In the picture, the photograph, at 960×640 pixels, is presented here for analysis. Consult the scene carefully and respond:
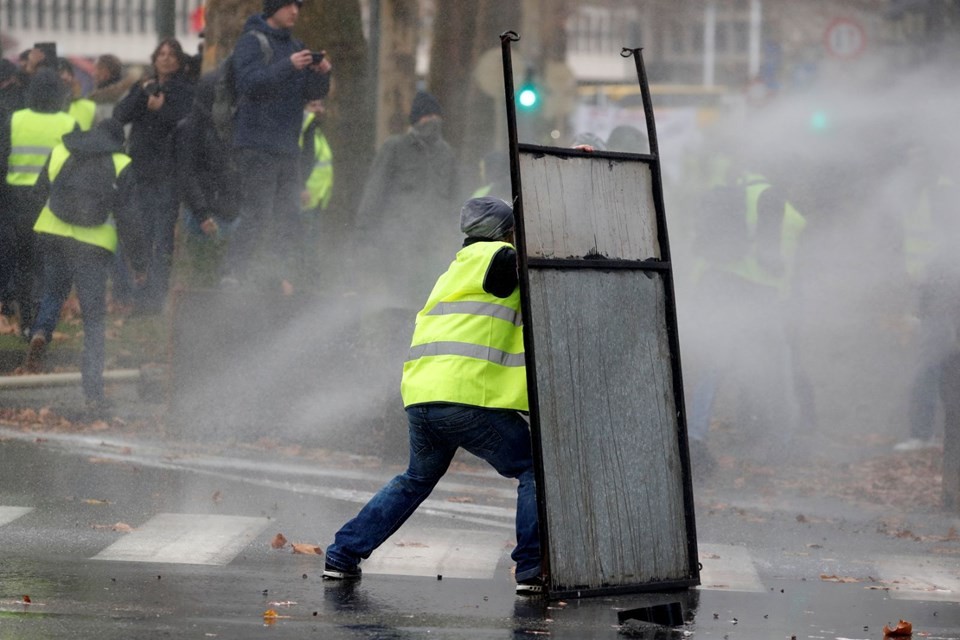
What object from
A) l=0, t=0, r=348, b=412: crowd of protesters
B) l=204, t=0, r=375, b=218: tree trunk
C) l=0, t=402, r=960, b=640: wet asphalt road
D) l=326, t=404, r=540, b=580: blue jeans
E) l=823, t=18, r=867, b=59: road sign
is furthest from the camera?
l=823, t=18, r=867, b=59: road sign

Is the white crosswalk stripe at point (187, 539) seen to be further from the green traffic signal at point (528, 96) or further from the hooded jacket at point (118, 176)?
the green traffic signal at point (528, 96)

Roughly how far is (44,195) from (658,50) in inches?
2315

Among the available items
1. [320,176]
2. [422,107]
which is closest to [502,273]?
[422,107]

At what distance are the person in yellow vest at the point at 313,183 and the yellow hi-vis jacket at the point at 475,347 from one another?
7.06m

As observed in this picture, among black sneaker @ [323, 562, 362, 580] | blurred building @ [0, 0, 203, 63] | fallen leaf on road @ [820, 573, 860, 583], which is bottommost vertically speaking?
fallen leaf on road @ [820, 573, 860, 583]

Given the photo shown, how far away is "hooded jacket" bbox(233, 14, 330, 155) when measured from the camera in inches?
526

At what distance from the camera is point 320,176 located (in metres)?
15.6

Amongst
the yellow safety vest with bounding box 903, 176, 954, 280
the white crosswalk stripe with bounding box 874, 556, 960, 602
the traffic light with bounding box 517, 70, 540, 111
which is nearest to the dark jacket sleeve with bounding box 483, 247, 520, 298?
the white crosswalk stripe with bounding box 874, 556, 960, 602

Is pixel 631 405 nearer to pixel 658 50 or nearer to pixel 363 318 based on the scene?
pixel 363 318

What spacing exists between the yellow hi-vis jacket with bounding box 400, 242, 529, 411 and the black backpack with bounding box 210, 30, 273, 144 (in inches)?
280

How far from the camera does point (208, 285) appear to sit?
1357 cm

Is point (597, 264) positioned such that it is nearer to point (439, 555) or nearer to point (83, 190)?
point (439, 555)

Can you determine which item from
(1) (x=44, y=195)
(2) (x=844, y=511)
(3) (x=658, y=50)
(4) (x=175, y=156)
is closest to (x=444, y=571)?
(2) (x=844, y=511)

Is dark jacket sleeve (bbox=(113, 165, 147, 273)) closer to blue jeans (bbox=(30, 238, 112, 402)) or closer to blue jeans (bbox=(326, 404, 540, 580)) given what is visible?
blue jeans (bbox=(30, 238, 112, 402))
